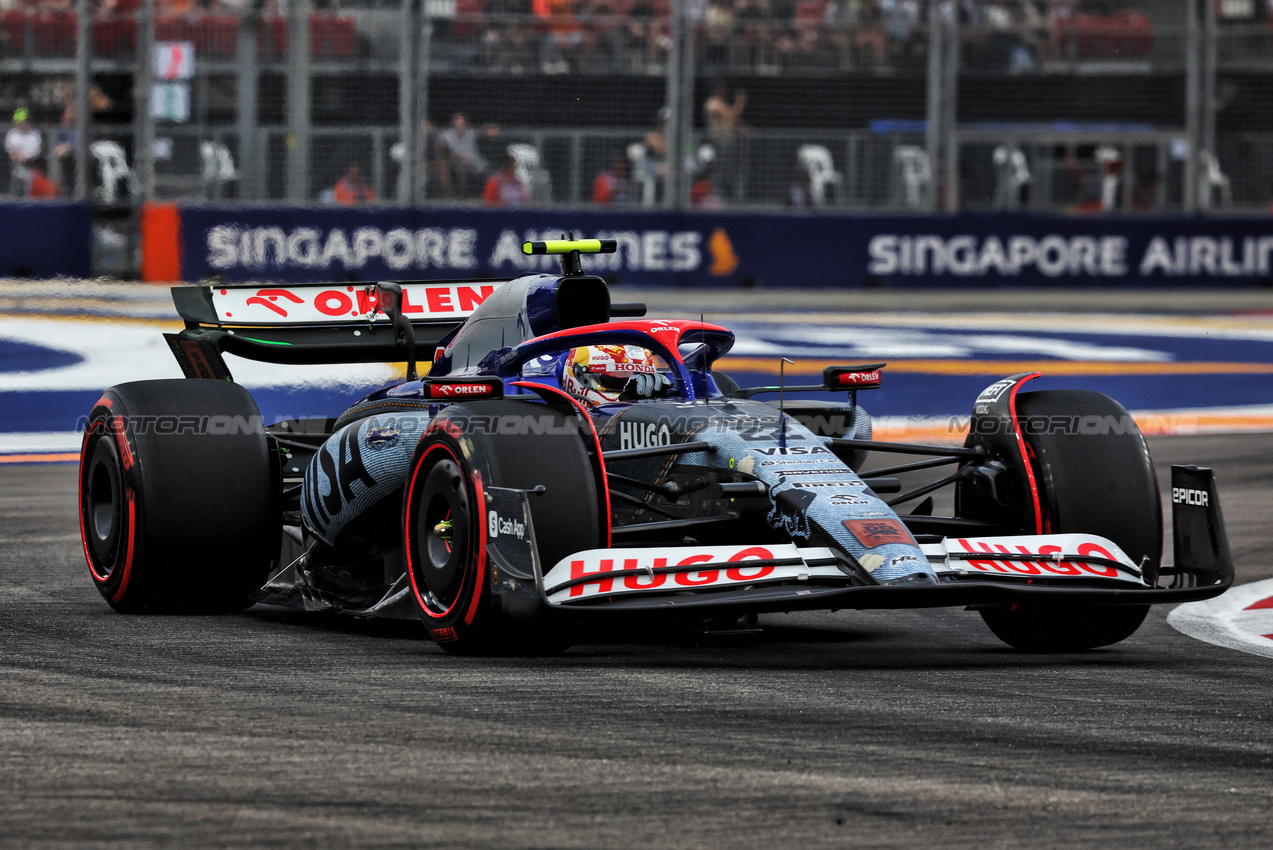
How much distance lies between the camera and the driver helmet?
7426 mm

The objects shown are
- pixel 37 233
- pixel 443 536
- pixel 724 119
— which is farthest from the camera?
pixel 724 119

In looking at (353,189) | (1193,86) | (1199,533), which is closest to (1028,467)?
(1199,533)

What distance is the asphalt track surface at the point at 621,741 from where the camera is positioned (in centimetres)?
417

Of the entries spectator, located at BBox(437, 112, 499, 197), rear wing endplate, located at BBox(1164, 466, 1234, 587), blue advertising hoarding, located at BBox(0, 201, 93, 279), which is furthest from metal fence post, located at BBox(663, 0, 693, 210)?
rear wing endplate, located at BBox(1164, 466, 1234, 587)

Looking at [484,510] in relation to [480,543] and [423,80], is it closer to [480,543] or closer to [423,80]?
[480,543]

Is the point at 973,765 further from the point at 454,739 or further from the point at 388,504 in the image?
the point at 388,504

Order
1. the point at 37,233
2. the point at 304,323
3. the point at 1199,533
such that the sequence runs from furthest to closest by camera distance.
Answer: the point at 37,233 < the point at 304,323 < the point at 1199,533

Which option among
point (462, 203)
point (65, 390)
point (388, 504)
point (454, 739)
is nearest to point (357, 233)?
point (462, 203)

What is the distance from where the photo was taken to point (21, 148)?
21.5 meters

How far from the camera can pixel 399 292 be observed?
8.58m

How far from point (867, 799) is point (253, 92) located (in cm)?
1831

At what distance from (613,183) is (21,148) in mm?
6517

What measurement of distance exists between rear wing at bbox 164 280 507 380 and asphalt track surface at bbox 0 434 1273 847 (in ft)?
5.51

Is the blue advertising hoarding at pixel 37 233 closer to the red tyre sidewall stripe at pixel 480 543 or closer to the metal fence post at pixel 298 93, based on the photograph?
the metal fence post at pixel 298 93
